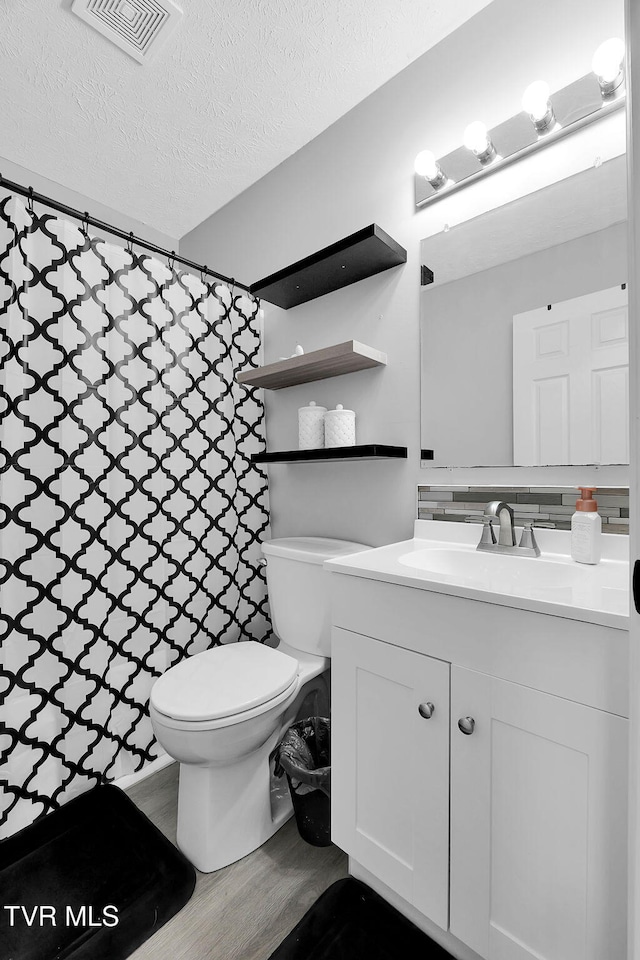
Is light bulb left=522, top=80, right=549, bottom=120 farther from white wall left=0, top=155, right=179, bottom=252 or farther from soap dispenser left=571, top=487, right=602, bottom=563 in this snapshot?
white wall left=0, top=155, right=179, bottom=252

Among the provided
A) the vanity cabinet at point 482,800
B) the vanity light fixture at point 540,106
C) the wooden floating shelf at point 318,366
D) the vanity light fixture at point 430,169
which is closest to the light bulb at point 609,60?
the vanity light fixture at point 540,106

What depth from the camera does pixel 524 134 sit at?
1.29 m

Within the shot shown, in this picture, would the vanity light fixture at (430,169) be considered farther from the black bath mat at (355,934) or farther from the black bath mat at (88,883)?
the black bath mat at (88,883)

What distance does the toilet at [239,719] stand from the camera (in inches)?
47.9

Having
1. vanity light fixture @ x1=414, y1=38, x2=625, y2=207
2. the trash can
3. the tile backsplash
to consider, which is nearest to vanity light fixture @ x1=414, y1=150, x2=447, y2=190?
vanity light fixture @ x1=414, y1=38, x2=625, y2=207

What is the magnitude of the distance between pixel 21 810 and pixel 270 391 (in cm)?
170

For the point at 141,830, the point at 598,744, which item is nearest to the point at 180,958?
the point at 141,830

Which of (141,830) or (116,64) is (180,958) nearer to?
(141,830)

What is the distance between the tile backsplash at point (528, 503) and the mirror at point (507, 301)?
84mm

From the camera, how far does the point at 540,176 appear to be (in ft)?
4.19

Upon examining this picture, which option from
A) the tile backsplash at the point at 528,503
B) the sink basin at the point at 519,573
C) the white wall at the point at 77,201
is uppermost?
the white wall at the point at 77,201

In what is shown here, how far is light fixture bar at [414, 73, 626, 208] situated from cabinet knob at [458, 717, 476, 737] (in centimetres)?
148

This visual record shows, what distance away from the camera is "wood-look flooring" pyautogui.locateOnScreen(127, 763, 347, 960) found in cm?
105

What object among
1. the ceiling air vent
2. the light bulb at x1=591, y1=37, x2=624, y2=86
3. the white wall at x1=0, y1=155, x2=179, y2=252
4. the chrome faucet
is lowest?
the chrome faucet
